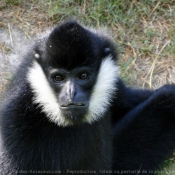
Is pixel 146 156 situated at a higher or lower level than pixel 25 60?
Result: lower

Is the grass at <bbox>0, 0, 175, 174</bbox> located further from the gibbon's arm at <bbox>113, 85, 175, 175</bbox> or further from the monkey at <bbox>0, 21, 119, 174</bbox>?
the monkey at <bbox>0, 21, 119, 174</bbox>

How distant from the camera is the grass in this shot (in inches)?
354

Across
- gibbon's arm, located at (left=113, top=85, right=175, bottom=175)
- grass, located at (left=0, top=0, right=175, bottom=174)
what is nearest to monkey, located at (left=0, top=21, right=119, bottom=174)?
gibbon's arm, located at (left=113, top=85, right=175, bottom=175)

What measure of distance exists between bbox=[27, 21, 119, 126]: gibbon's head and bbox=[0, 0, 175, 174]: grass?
2.71 m

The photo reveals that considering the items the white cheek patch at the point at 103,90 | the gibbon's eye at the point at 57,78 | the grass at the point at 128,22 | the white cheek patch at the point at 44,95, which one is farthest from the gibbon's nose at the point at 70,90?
the grass at the point at 128,22

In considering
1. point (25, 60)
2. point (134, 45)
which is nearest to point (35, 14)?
point (134, 45)

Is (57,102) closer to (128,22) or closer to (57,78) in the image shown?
(57,78)

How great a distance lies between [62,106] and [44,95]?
0.31 m

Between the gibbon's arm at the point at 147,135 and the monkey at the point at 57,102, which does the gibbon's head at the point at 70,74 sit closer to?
the monkey at the point at 57,102

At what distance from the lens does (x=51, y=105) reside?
Result: 239 inches

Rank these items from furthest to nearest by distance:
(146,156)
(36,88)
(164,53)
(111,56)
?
1. (164,53)
2. (146,156)
3. (111,56)
4. (36,88)

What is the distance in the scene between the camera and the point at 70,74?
19.5ft

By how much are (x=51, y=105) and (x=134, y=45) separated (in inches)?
138

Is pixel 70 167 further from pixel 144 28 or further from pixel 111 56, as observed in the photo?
pixel 144 28
